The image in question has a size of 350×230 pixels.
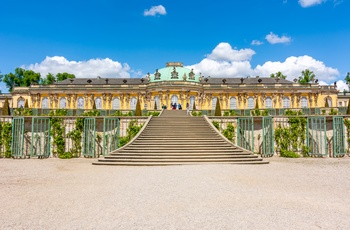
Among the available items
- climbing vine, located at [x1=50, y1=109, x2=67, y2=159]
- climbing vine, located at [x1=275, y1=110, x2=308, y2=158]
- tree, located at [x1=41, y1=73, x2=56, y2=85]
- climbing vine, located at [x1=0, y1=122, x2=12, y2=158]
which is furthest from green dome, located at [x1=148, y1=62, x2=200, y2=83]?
climbing vine, located at [x1=0, y1=122, x2=12, y2=158]

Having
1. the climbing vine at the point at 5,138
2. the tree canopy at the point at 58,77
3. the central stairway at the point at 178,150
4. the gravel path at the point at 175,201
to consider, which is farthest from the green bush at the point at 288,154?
the tree canopy at the point at 58,77

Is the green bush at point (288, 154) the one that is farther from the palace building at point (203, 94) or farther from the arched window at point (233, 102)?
the arched window at point (233, 102)

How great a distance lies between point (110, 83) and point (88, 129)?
3871cm

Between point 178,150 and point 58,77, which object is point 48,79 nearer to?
point 58,77

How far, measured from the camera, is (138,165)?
42.0 ft

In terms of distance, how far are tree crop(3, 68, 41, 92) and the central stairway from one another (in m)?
55.4

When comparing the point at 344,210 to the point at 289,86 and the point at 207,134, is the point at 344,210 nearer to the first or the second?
the point at 207,134

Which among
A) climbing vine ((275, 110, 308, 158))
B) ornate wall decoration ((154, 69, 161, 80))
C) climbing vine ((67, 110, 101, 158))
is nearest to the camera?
climbing vine ((67, 110, 101, 158))

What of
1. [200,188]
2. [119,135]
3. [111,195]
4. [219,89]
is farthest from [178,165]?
[219,89]

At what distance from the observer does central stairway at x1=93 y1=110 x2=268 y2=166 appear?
13.4 m

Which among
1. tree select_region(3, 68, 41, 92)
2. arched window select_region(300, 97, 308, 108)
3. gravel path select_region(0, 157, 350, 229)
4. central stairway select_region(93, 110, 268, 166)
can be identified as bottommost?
gravel path select_region(0, 157, 350, 229)

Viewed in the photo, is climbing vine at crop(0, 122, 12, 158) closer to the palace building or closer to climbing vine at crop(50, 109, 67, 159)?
climbing vine at crop(50, 109, 67, 159)

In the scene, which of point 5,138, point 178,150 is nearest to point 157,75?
point 5,138

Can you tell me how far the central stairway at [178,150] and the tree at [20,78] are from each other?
55.4 metres
